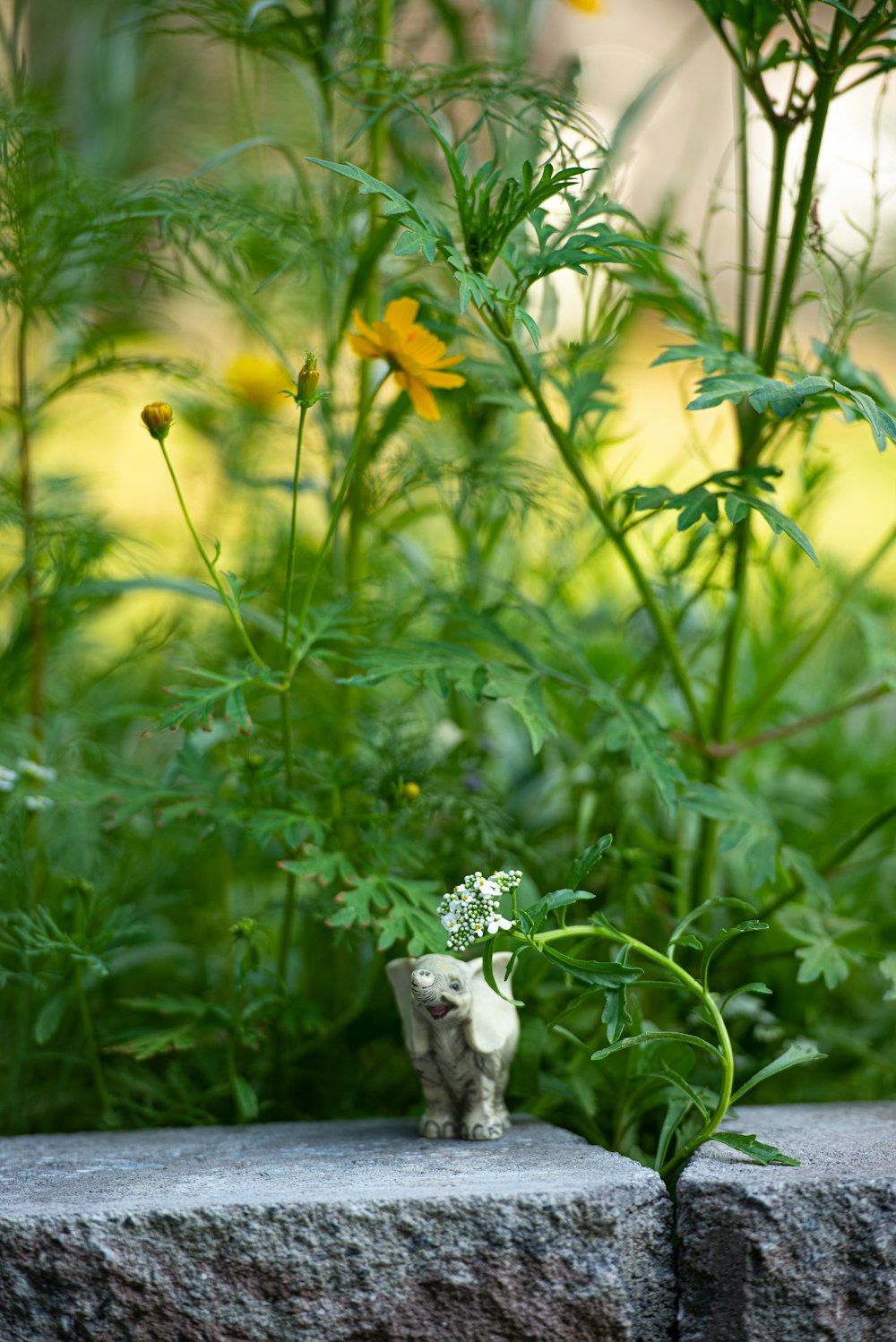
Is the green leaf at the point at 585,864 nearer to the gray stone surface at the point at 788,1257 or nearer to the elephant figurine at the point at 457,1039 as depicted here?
the elephant figurine at the point at 457,1039

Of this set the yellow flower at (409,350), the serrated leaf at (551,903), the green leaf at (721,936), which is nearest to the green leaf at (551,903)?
the serrated leaf at (551,903)

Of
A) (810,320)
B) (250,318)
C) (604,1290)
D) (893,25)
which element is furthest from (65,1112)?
(810,320)

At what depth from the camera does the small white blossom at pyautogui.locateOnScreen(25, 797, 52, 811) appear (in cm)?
126

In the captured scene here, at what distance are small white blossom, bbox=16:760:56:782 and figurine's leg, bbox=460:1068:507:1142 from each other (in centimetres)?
59

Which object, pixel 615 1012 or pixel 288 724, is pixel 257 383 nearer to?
pixel 288 724

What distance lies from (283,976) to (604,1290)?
18.3 inches

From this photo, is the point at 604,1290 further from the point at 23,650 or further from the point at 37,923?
the point at 23,650

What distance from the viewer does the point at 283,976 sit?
1.25m

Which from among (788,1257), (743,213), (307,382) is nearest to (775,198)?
(743,213)

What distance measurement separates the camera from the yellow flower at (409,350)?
43.4 inches

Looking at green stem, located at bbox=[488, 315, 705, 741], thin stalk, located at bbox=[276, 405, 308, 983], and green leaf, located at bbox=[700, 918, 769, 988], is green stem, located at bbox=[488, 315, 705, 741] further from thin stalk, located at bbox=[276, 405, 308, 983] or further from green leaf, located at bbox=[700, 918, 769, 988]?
green leaf, located at bbox=[700, 918, 769, 988]

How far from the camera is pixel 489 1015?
1.07 m

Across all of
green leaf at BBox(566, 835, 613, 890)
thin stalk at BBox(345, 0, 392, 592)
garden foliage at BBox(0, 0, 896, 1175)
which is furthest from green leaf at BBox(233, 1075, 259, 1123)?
thin stalk at BBox(345, 0, 392, 592)

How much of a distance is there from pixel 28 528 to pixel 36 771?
1.01 ft
